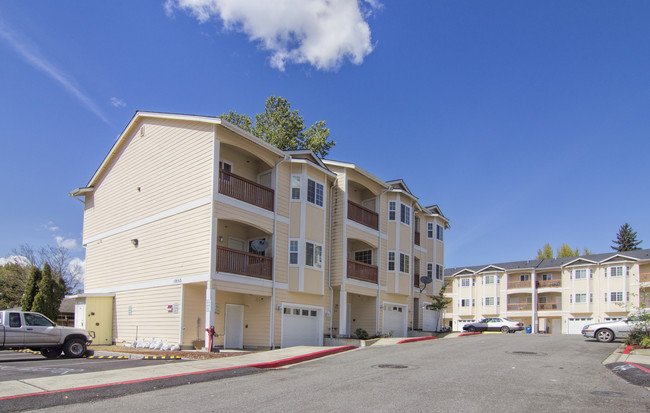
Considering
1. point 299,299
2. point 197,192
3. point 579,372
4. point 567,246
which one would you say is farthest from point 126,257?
point 567,246

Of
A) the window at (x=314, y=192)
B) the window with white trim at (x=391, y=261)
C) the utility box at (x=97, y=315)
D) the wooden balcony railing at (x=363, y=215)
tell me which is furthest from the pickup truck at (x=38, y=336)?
the window with white trim at (x=391, y=261)

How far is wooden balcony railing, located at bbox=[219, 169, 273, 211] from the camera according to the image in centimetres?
2078

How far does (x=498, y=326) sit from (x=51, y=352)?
3468 centimetres

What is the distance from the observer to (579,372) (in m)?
13.1

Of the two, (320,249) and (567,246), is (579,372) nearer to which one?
(320,249)

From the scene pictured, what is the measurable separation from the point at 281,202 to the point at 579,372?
14.1m

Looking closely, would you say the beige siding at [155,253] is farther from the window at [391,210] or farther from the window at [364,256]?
the window at [391,210]

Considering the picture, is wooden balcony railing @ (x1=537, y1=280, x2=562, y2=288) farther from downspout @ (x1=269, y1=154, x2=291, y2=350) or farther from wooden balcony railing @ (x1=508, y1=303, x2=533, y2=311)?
downspout @ (x1=269, y1=154, x2=291, y2=350)

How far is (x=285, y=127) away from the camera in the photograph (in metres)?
43.5

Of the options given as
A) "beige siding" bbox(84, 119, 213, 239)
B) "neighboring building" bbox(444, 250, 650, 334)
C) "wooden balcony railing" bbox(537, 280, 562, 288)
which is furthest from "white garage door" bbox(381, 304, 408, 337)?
"wooden balcony railing" bbox(537, 280, 562, 288)

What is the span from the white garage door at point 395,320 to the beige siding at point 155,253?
12.9 metres

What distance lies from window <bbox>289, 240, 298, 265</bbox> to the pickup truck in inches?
347

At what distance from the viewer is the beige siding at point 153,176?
21266mm

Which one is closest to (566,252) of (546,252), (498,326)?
(546,252)
